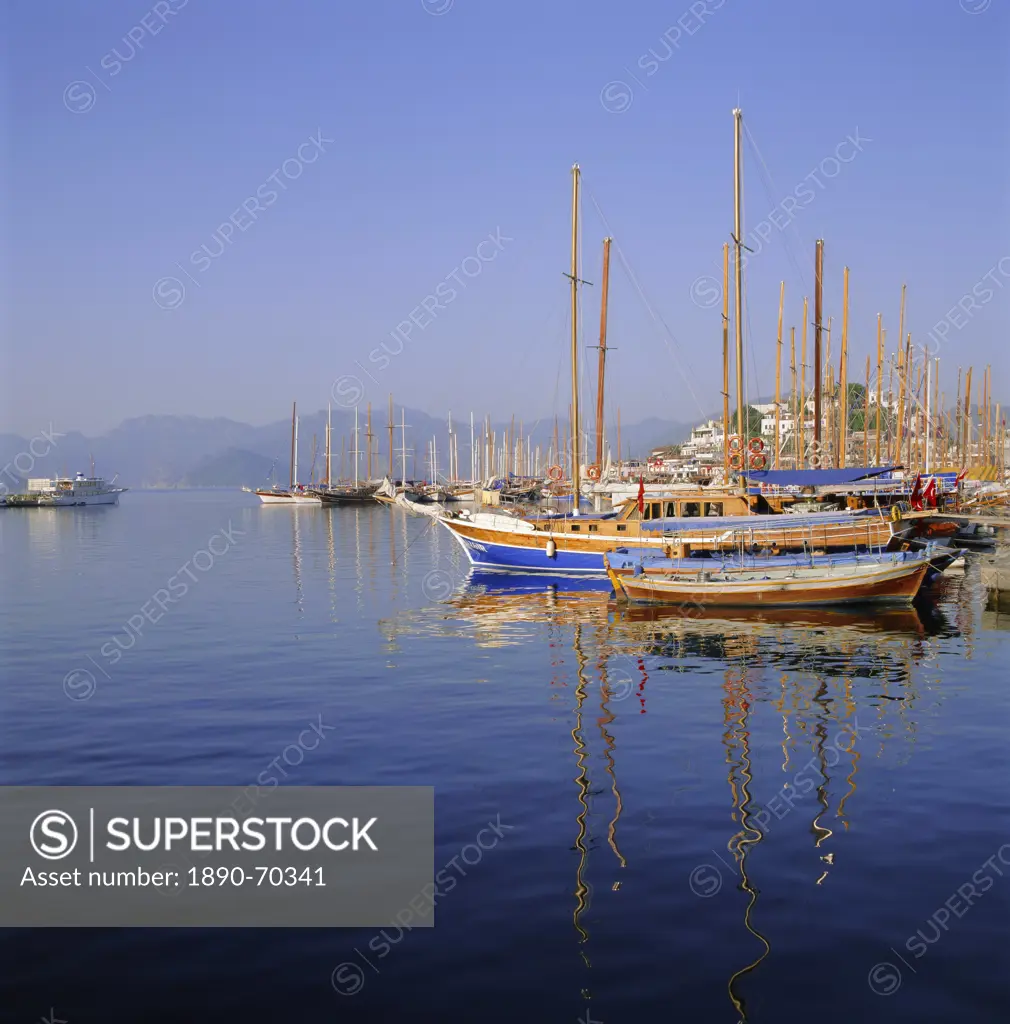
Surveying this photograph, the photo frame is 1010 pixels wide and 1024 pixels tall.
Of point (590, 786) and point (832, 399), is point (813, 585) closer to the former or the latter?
point (590, 786)

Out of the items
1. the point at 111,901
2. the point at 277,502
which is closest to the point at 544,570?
the point at 111,901

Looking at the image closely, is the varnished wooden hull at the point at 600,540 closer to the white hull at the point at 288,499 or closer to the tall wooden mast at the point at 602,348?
the tall wooden mast at the point at 602,348

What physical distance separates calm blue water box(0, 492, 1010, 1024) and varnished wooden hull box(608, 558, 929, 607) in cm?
91

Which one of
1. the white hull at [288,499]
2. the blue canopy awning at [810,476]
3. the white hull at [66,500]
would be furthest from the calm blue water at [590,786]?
the white hull at [66,500]

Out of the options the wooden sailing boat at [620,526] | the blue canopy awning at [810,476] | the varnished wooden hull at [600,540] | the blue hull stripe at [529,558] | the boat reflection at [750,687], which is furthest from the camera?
the blue canopy awning at [810,476]

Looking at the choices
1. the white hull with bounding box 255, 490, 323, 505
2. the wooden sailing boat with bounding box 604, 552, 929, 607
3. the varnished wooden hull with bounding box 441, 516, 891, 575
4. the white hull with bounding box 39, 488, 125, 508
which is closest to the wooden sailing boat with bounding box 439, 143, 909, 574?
the varnished wooden hull with bounding box 441, 516, 891, 575

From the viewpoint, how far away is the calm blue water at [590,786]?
9.34m

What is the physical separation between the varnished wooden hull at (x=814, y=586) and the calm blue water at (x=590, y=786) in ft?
2.98

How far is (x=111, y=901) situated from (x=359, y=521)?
93.6 m

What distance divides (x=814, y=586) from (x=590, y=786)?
64.2ft

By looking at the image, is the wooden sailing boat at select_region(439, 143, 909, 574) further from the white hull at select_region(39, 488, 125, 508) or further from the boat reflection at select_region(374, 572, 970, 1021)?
the white hull at select_region(39, 488, 125, 508)

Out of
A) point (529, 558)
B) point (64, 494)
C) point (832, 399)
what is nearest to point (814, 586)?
point (529, 558)

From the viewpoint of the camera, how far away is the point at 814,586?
3269cm

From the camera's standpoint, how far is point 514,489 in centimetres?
12169
